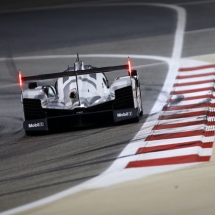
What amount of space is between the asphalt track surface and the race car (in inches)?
9.0

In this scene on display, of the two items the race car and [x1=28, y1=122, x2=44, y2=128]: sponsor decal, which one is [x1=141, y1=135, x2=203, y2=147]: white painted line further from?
[x1=28, y1=122, x2=44, y2=128]: sponsor decal

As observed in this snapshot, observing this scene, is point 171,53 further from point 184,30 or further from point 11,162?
point 11,162

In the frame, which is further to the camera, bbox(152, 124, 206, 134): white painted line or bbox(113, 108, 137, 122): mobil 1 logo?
bbox(113, 108, 137, 122): mobil 1 logo

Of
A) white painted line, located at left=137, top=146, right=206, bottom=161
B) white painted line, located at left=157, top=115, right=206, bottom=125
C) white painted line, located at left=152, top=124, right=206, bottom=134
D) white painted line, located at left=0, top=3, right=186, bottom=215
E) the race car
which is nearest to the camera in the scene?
white painted line, located at left=0, top=3, right=186, bottom=215

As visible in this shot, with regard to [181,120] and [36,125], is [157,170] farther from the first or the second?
[36,125]

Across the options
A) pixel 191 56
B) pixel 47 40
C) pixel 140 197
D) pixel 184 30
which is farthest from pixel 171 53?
pixel 140 197

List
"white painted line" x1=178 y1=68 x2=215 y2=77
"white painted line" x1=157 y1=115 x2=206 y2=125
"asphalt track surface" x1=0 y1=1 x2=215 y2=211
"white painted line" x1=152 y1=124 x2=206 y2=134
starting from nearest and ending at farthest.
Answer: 1. "asphalt track surface" x1=0 y1=1 x2=215 y2=211
2. "white painted line" x1=152 y1=124 x2=206 y2=134
3. "white painted line" x1=157 y1=115 x2=206 y2=125
4. "white painted line" x1=178 y1=68 x2=215 y2=77

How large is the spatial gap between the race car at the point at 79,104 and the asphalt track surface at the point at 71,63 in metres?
0.23

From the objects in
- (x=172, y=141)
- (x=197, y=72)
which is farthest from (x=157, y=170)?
(x=197, y=72)

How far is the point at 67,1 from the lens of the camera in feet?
109

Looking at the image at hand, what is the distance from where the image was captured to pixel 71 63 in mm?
21094

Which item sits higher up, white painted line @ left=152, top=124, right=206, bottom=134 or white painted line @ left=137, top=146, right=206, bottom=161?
white painted line @ left=152, top=124, right=206, bottom=134

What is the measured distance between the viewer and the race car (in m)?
12.5

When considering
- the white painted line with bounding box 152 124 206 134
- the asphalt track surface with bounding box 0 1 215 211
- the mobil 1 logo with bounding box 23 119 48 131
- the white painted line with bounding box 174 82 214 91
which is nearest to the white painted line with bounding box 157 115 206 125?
the asphalt track surface with bounding box 0 1 215 211
